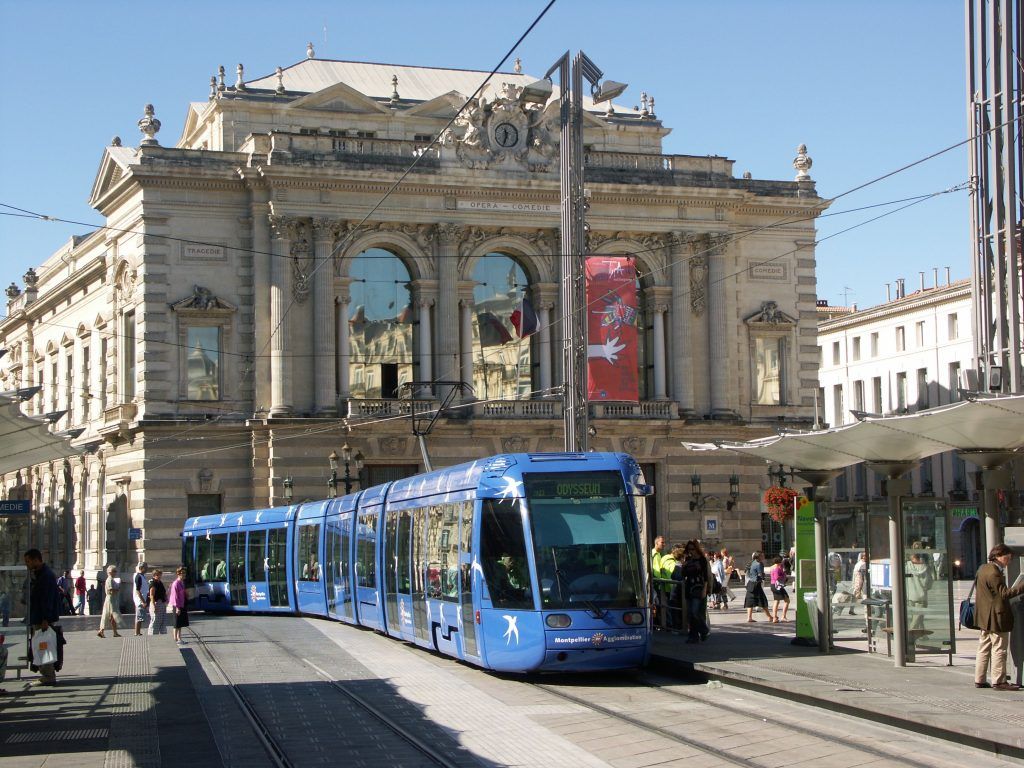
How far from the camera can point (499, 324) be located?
52.7 metres

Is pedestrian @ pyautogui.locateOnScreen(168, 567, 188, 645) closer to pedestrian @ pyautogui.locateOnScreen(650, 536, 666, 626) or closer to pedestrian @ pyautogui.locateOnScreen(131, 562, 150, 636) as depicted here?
pedestrian @ pyautogui.locateOnScreen(131, 562, 150, 636)

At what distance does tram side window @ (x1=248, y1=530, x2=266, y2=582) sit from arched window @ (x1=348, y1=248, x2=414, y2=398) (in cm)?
1184

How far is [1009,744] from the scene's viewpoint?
14.4 metres

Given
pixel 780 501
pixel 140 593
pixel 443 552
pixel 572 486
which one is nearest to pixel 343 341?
pixel 780 501

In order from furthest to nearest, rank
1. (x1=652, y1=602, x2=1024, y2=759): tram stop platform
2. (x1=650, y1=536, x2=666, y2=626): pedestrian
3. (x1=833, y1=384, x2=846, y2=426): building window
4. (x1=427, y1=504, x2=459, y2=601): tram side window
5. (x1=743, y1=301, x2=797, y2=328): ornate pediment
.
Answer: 1. (x1=833, y1=384, x2=846, y2=426): building window
2. (x1=743, y1=301, x2=797, y2=328): ornate pediment
3. (x1=650, y1=536, x2=666, y2=626): pedestrian
4. (x1=427, y1=504, x2=459, y2=601): tram side window
5. (x1=652, y1=602, x2=1024, y2=759): tram stop platform

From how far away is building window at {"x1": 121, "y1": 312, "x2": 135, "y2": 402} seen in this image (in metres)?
51.3

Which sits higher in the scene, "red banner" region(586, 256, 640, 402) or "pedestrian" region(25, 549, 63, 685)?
"red banner" region(586, 256, 640, 402)

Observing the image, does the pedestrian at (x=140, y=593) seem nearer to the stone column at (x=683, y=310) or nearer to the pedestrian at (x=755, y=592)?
the pedestrian at (x=755, y=592)

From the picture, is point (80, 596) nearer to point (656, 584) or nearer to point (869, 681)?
point (656, 584)

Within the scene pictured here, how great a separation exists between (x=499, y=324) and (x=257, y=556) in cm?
1550

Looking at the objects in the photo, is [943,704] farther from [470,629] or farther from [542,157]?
[542,157]

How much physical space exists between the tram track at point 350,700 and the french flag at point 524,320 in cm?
2724

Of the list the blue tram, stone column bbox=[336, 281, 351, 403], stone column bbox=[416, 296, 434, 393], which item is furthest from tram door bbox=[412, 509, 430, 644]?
stone column bbox=[416, 296, 434, 393]

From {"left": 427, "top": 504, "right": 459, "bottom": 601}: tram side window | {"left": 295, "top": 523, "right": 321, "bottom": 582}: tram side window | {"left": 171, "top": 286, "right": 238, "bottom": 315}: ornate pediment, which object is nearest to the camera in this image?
{"left": 427, "top": 504, "right": 459, "bottom": 601}: tram side window
